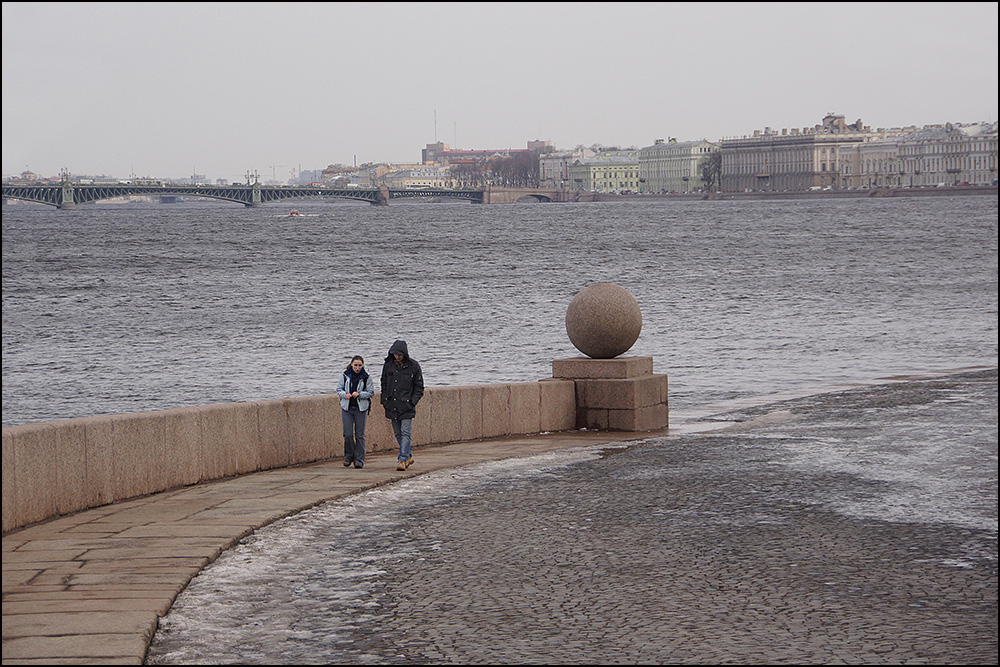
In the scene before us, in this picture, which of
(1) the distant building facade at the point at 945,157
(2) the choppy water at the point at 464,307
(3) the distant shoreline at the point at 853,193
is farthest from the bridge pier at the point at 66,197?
(1) the distant building facade at the point at 945,157

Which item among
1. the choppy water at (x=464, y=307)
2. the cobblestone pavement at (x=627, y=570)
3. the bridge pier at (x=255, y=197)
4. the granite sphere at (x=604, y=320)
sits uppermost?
the bridge pier at (x=255, y=197)

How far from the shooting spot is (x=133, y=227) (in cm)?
11606

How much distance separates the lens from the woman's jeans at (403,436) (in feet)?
29.1

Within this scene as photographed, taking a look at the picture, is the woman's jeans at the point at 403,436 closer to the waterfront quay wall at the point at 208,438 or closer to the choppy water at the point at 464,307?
the waterfront quay wall at the point at 208,438

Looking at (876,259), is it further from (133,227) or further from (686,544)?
(133,227)

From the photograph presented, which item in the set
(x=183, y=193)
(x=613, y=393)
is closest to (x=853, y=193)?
(x=183, y=193)

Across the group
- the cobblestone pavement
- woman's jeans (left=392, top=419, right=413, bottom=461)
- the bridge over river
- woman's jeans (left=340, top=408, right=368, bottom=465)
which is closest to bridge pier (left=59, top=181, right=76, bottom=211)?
the bridge over river

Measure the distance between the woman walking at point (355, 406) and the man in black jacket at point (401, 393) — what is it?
13cm

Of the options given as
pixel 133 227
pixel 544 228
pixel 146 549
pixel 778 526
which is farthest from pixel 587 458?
pixel 133 227

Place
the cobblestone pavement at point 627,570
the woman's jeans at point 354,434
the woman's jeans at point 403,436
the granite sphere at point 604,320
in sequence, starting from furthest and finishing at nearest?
the granite sphere at point 604,320
the woman's jeans at point 354,434
the woman's jeans at point 403,436
the cobblestone pavement at point 627,570

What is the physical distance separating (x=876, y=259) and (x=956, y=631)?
63.8m

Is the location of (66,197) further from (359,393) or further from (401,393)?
(401,393)

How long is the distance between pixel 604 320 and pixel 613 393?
623mm

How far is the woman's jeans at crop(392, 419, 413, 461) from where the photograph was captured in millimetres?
8867
